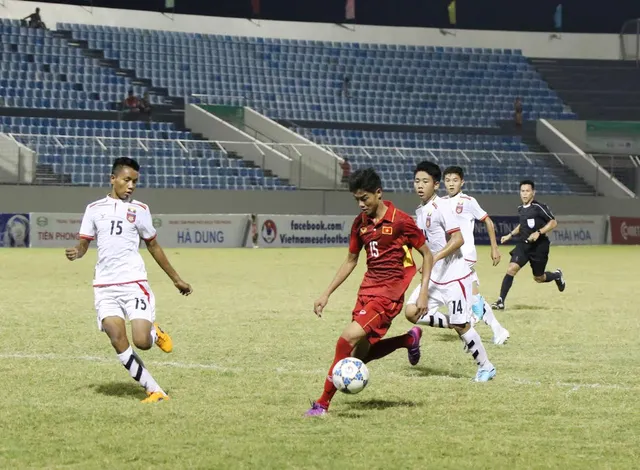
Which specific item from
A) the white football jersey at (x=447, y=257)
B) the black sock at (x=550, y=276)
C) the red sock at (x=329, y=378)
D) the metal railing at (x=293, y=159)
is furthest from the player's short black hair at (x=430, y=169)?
the metal railing at (x=293, y=159)

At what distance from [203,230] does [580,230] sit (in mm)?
14767

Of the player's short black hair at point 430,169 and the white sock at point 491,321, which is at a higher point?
the player's short black hair at point 430,169

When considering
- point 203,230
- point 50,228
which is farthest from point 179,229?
point 50,228

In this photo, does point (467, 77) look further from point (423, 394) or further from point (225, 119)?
point (423, 394)

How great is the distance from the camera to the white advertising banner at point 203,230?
117 feet

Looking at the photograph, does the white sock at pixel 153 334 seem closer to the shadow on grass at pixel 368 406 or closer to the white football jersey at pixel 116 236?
the white football jersey at pixel 116 236

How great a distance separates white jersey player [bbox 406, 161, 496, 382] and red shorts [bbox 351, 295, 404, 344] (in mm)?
1566

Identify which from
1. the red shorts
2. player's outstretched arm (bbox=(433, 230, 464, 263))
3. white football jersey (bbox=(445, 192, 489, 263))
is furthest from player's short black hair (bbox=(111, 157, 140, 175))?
white football jersey (bbox=(445, 192, 489, 263))

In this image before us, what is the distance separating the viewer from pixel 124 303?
373 inches

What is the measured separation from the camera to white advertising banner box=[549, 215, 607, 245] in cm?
4147

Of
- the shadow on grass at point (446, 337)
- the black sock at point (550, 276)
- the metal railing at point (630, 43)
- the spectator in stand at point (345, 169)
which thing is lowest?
Result: the shadow on grass at point (446, 337)

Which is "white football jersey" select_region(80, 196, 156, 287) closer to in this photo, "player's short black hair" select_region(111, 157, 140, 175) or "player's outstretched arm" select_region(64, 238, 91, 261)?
"player's outstretched arm" select_region(64, 238, 91, 261)

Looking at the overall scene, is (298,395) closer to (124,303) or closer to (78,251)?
(124,303)

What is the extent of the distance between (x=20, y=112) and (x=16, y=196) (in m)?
7.61
